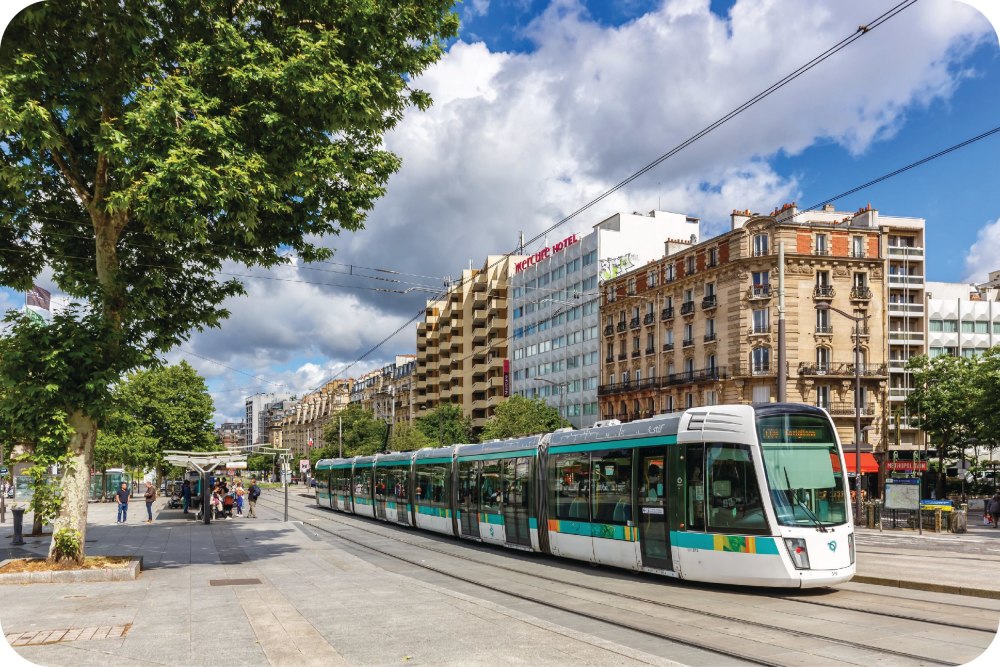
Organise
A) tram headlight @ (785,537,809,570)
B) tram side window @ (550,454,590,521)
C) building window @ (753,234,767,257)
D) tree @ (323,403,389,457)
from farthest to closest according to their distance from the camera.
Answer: tree @ (323,403,389,457), building window @ (753,234,767,257), tram side window @ (550,454,590,521), tram headlight @ (785,537,809,570)

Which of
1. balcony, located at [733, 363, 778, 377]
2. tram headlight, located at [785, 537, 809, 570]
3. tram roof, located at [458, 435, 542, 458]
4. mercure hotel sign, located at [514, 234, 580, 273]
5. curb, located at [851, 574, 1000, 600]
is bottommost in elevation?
curb, located at [851, 574, 1000, 600]

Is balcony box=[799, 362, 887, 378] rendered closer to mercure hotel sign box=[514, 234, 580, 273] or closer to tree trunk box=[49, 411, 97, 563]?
mercure hotel sign box=[514, 234, 580, 273]

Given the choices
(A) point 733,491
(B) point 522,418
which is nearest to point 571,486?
(A) point 733,491

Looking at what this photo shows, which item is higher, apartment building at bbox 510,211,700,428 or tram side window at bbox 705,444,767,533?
apartment building at bbox 510,211,700,428

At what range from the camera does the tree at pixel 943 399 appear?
52719 mm

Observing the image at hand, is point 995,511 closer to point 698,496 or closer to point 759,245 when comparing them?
point 759,245

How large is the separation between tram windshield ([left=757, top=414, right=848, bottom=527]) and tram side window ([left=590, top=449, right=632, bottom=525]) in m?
3.36

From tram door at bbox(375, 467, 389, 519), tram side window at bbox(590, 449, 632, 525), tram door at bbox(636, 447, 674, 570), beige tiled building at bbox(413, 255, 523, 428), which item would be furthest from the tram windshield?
beige tiled building at bbox(413, 255, 523, 428)

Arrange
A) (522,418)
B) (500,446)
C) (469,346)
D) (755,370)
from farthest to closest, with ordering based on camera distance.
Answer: (469,346) < (522,418) < (755,370) < (500,446)

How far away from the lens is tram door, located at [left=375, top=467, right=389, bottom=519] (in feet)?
111

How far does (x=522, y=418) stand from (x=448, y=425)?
23.9 m

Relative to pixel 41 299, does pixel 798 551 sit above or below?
below

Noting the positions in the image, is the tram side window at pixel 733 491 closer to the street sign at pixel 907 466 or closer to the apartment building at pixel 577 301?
the apartment building at pixel 577 301

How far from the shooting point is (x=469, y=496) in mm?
24203
